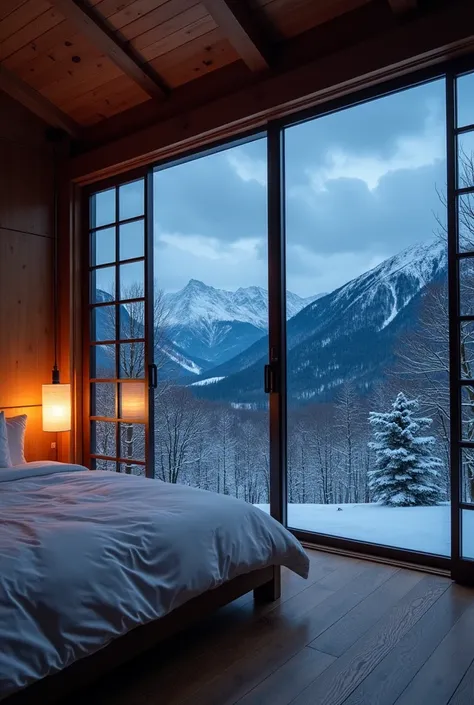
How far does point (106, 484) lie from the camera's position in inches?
101

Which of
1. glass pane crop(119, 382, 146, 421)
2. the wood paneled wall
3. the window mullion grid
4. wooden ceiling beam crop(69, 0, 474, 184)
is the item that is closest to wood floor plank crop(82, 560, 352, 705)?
glass pane crop(119, 382, 146, 421)

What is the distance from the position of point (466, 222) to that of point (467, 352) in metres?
0.65

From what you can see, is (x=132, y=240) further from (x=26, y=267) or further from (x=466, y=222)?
(x=466, y=222)

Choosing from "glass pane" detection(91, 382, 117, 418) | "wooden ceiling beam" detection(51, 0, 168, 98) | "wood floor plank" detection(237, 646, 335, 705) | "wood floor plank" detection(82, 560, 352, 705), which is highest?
"wooden ceiling beam" detection(51, 0, 168, 98)

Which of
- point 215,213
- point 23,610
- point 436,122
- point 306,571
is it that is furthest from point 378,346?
point 23,610

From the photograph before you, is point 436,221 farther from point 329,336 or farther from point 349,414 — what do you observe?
point 349,414

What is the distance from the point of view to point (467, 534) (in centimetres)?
269

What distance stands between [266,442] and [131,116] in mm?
2632

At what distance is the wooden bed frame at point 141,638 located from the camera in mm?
1542

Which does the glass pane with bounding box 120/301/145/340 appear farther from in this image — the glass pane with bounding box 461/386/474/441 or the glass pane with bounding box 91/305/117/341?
the glass pane with bounding box 461/386/474/441

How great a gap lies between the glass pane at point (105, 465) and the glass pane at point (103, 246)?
161 centimetres

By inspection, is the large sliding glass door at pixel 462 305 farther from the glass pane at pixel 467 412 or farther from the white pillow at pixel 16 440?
the white pillow at pixel 16 440

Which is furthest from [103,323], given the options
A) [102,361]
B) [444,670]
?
[444,670]

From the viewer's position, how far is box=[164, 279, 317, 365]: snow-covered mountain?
439cm
